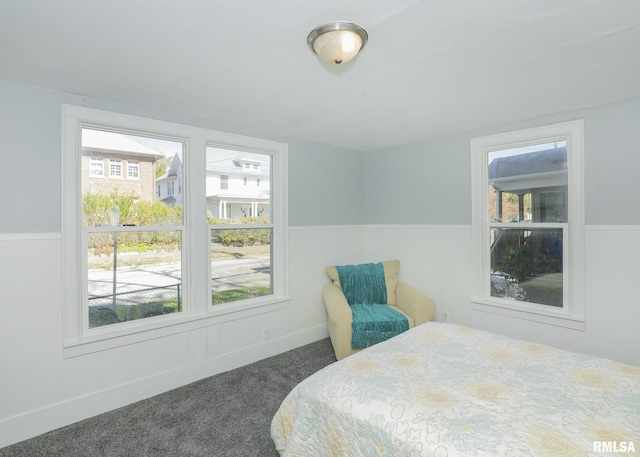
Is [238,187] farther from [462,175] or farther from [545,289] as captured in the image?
[545,289]

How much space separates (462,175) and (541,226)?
0.87 meters

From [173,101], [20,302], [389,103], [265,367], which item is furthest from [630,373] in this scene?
[20,302]

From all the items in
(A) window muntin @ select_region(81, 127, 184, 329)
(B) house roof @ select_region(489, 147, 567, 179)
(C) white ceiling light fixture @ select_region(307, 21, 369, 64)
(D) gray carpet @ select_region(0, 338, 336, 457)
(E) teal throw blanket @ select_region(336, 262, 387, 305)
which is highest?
(C) white ceiling light fixture @ select_region(307, 21, 369, 64)

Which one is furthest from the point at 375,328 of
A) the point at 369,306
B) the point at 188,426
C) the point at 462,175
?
the point at 462,175

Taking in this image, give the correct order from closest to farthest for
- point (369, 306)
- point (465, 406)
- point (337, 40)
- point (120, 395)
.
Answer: point (465, 406), point (337, 40), point (120, 395), point (369, 306)

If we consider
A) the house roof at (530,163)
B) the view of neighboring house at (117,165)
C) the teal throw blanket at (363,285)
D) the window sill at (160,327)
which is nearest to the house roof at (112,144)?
the view of neighboring house at (117,165)

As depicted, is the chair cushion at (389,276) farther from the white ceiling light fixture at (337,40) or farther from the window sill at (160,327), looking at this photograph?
the white ceiling light fixture at (337,40)

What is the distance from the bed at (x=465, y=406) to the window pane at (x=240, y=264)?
5.53 ft

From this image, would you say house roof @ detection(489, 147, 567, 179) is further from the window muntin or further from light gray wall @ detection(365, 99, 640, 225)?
the window muntin

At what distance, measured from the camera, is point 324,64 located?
1985 millimetres

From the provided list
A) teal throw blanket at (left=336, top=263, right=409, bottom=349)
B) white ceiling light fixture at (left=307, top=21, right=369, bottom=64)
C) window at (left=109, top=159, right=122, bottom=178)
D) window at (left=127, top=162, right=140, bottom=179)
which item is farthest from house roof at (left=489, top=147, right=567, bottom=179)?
window at (left=109, top=159, right=122, bottom=178)

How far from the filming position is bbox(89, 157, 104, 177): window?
2.50 meters

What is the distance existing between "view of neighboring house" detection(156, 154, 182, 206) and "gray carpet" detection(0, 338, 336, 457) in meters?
1.58

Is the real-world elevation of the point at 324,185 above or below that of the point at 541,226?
above
